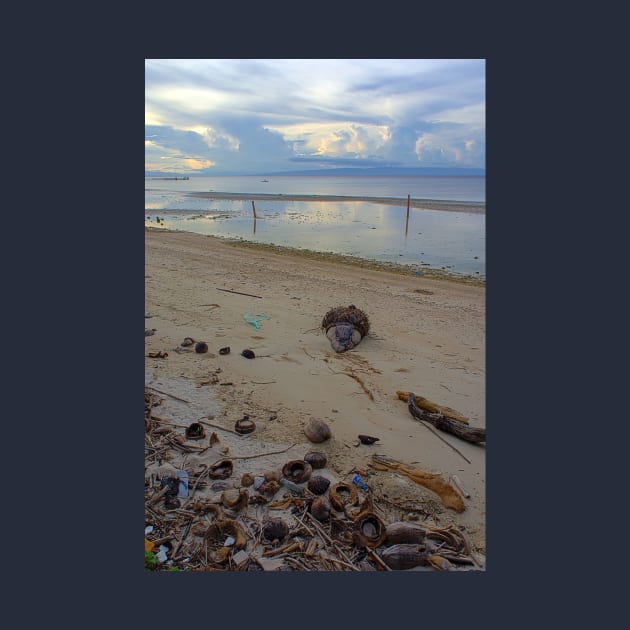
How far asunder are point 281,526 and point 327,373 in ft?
9.68

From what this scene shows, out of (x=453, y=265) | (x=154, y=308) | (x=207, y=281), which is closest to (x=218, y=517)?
(x=154, y=308)

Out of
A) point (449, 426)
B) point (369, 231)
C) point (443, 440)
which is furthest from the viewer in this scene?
point (369, 231)

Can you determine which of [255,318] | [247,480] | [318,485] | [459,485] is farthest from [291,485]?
[255,318]

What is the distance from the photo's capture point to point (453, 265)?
1566cm

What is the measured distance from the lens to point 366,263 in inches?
613

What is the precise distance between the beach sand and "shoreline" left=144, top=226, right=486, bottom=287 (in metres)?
1.54

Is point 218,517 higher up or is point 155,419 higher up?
point 155,419

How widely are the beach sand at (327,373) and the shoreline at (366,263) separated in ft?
5.05

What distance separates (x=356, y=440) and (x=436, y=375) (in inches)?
83.6

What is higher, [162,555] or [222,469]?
[222,469]

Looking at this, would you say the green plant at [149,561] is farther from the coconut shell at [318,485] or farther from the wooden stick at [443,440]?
the wooden stick at [443,440]

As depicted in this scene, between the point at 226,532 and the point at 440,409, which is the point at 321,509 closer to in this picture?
the point at 226,532

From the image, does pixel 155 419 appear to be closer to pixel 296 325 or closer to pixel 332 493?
pixel 332 493

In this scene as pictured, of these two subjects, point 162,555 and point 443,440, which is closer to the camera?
point 162,555
